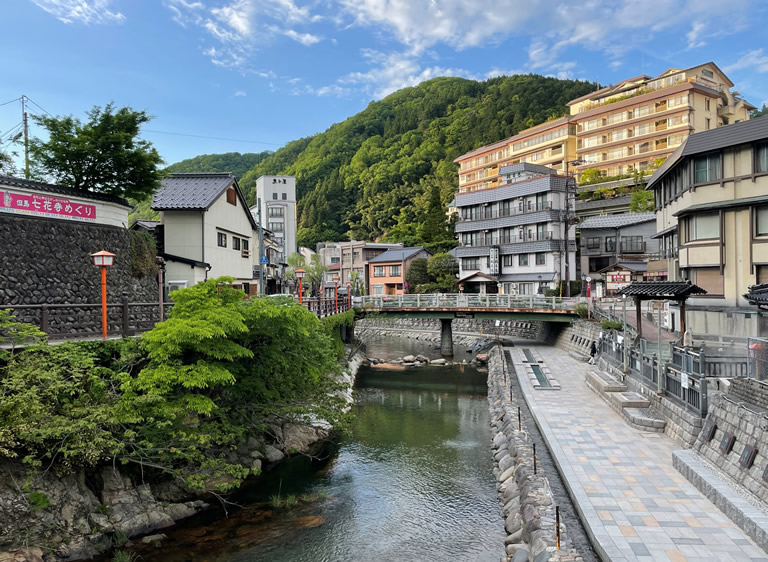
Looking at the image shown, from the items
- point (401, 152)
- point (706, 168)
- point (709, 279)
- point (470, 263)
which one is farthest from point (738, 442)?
point (401, 152)

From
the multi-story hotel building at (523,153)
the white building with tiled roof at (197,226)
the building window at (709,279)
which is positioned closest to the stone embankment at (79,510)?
the white building with tiled roof at (197,226)

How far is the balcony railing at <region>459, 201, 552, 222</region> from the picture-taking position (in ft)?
163

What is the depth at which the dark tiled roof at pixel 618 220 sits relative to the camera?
4806cm

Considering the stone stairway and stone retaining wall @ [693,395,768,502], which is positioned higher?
stone retaining wall @ [693,395,768,502]

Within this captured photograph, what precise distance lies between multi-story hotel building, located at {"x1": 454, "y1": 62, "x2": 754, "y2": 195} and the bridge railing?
31938mm

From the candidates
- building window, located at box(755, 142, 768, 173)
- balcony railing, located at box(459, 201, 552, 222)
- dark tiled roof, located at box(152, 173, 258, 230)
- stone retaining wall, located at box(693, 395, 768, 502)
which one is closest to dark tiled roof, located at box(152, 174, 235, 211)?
dark tiled roof, located at box(152, 173, 258, 230)

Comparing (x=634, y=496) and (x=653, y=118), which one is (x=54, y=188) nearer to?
(x=634, y=496)

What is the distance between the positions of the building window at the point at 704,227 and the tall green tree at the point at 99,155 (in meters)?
24.7

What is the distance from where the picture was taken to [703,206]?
2241cm

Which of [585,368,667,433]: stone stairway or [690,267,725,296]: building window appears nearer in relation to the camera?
[585,368,667,433]: stone stairway

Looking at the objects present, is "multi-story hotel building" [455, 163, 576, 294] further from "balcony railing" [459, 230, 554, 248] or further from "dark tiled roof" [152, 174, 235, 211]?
"dark tiled roof" [152, 174, 235, 211]

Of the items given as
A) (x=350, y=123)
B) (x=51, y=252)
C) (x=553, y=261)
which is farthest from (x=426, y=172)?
(x=51, y=252)

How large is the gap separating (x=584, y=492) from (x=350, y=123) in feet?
385

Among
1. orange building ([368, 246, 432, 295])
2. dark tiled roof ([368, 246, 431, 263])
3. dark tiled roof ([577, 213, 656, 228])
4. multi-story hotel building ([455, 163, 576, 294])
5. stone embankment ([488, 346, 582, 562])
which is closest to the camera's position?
stone embankment ([488, 346, 582, 562])
